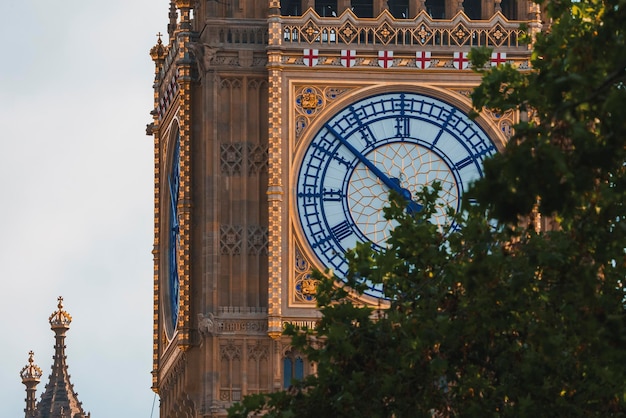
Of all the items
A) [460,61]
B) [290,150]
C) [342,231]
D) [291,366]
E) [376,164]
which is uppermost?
[460,61]

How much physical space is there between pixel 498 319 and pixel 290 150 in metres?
17.8

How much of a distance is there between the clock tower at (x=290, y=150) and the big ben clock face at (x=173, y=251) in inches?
56.2

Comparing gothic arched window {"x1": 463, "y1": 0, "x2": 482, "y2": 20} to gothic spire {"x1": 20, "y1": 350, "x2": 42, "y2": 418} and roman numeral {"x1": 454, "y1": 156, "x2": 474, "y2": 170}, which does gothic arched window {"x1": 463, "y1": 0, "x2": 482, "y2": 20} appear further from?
gothic spire {"x1": 20, "y1": 350, "x2": 42, "y2": 418}

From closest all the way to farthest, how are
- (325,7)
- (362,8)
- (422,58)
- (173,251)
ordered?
(422,58) → (325,7) → (362,8) → (173,251)

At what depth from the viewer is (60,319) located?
81188 millimetres

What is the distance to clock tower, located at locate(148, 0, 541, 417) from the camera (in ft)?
210

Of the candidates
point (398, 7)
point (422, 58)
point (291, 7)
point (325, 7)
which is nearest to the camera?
point (422, 58)

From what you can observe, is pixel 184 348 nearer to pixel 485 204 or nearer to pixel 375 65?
pixel 375 65

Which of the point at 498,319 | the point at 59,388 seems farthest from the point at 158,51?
the point at 498,319

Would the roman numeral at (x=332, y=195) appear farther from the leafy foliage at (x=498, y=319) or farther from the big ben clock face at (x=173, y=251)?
the leafy foliage at (x=498, y=319)

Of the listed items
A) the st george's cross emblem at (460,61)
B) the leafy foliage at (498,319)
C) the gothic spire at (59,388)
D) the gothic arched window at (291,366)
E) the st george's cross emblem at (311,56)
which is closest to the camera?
the leafy foliage at (498,319)

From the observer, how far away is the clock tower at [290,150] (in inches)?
2520

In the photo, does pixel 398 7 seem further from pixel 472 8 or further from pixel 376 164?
pixel 376 164

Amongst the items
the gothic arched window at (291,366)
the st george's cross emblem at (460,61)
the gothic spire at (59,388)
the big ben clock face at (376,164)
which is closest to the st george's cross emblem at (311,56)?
the big ben clock face at (376,164)
